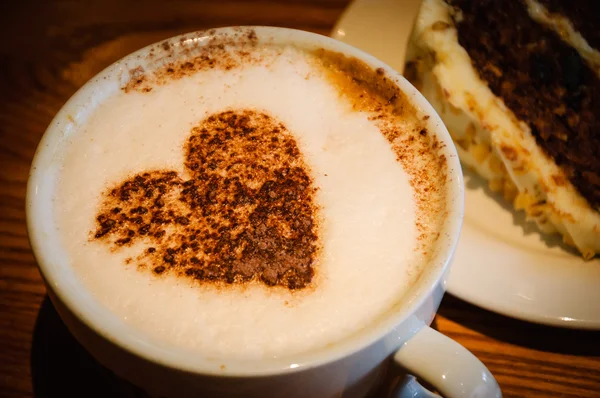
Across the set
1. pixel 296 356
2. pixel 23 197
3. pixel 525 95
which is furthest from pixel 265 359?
A: pixel 525 95

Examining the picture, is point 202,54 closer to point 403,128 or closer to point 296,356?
point 403,128

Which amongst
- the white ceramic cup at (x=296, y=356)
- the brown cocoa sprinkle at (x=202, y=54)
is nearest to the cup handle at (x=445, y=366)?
the white ceramic cup at (x=296, y=356)

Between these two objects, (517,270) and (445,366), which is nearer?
(445,366)

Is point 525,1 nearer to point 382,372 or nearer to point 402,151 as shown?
point 402,151

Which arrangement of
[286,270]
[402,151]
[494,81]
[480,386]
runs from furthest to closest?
[494,81], [402,151], [286,270], [480,386]

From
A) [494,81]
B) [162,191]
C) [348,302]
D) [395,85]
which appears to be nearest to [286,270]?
[348,302]

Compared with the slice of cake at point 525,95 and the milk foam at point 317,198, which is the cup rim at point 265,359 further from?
the slice of cake at point 525,95
